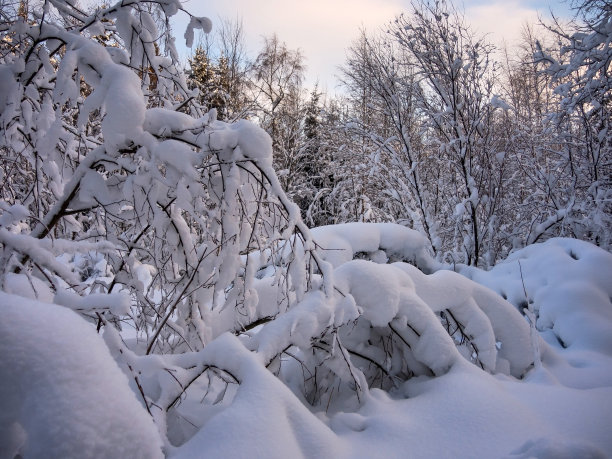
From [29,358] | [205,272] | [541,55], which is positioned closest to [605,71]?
[541,55]

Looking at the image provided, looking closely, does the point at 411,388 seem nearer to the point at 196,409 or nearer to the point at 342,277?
the point at 342,277

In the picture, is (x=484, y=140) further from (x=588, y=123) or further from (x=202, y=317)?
(x=202, y=317)

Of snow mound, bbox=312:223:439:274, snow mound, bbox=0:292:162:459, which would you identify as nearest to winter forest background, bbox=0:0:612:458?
snow mound, bbox=0:292:162:459

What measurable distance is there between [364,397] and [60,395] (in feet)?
4.79

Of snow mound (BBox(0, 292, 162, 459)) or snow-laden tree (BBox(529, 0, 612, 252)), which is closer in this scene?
snow mound (BBox(0, 292, 162, 459))

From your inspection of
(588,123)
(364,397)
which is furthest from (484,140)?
(364,397)

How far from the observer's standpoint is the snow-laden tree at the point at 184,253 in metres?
1.42

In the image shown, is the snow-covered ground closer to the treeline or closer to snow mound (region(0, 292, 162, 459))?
snow mound (region(0, 292, 162, 459))

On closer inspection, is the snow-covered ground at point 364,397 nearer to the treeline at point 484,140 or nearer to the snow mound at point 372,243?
the snow mound at point 372,243

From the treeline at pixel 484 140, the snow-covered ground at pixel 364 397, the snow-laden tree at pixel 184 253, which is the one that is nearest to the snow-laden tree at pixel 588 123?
the treeline at pixel 484 140

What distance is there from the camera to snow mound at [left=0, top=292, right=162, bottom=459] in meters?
0.64

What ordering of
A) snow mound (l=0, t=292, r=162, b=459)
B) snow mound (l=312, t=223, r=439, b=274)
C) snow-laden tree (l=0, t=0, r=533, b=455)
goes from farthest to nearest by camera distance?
snow mound (l=312, t=223, r=439, b=274) < snow-laden tree (l=0, t=0, r=533, b=455) < snow mound (l=0, t=292, r=162, b=459)

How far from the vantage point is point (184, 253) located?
191 centimetres

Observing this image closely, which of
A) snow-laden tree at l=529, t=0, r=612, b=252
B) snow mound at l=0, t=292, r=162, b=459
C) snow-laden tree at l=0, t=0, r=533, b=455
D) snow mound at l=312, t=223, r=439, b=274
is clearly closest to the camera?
snow mound at l=0, t=292, r=162, b=459
